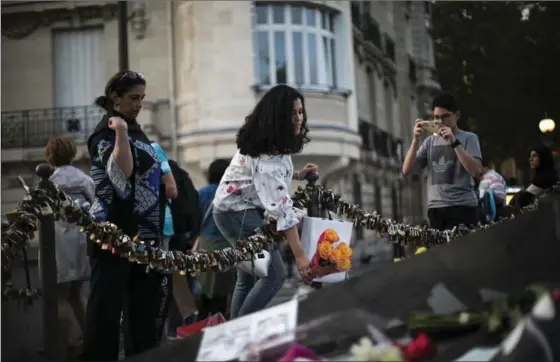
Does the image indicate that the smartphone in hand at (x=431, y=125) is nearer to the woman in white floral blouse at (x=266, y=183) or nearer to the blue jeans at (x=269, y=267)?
the woman in white floral blouse at (x=266, y=183)

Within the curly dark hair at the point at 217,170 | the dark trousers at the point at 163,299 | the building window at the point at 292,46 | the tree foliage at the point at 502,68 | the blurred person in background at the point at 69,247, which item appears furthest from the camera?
the building window at the point at 292,46

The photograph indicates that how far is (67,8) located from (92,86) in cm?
64

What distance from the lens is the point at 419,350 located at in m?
1.64

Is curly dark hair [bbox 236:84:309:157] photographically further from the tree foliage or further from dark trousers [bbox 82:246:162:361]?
the tree foliage

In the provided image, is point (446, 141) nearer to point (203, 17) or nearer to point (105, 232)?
point (105, 232)

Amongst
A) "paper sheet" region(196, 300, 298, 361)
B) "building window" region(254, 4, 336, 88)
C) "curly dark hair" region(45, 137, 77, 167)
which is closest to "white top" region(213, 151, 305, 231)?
"curly dark hair" region(45, 137, 77, 167)

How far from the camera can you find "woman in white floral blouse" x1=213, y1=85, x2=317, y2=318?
308 centimetres

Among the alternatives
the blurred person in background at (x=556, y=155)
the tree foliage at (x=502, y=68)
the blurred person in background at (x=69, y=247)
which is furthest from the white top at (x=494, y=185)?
the blurred person in background at (x=69, y=247)

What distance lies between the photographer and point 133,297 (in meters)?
3.10

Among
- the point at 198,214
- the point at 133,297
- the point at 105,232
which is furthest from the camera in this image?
the point at 198,214

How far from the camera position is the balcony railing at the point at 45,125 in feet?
14.7

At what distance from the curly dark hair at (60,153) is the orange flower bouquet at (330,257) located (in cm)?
151

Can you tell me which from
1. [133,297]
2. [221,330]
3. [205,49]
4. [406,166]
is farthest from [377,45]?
[221,330]

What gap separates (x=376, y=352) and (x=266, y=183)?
1544 mm
